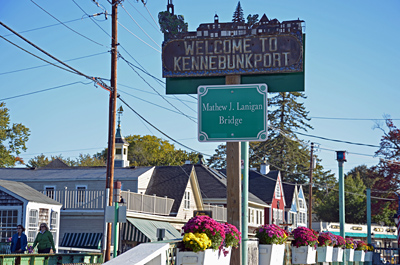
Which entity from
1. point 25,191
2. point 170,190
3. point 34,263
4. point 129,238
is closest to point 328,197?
point 170,190

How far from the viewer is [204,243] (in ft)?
29.9

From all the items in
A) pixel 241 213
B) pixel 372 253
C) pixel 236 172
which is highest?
pixel 236 172

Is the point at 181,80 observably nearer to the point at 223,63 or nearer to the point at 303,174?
the point at 223,63

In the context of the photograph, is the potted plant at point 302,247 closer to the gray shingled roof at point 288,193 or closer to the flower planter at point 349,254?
the flower planter at point 349,254

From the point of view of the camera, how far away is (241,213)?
1134 cm

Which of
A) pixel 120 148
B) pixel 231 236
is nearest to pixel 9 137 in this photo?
pixel 120 148

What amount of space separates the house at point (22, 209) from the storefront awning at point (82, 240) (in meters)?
4.59

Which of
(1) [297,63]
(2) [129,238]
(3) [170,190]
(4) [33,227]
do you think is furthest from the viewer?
(3) [170,190]

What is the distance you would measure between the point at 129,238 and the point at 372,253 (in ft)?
42.4

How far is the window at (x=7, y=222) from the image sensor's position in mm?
28558

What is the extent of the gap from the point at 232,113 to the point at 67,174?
2998 cm

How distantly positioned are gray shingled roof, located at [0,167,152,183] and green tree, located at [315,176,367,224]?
38.7 meters

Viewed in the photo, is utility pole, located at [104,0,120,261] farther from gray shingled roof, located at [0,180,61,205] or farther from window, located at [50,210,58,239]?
window, located at [50,210,58,239]

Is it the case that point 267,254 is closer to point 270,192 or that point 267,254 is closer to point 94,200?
point 94,200
